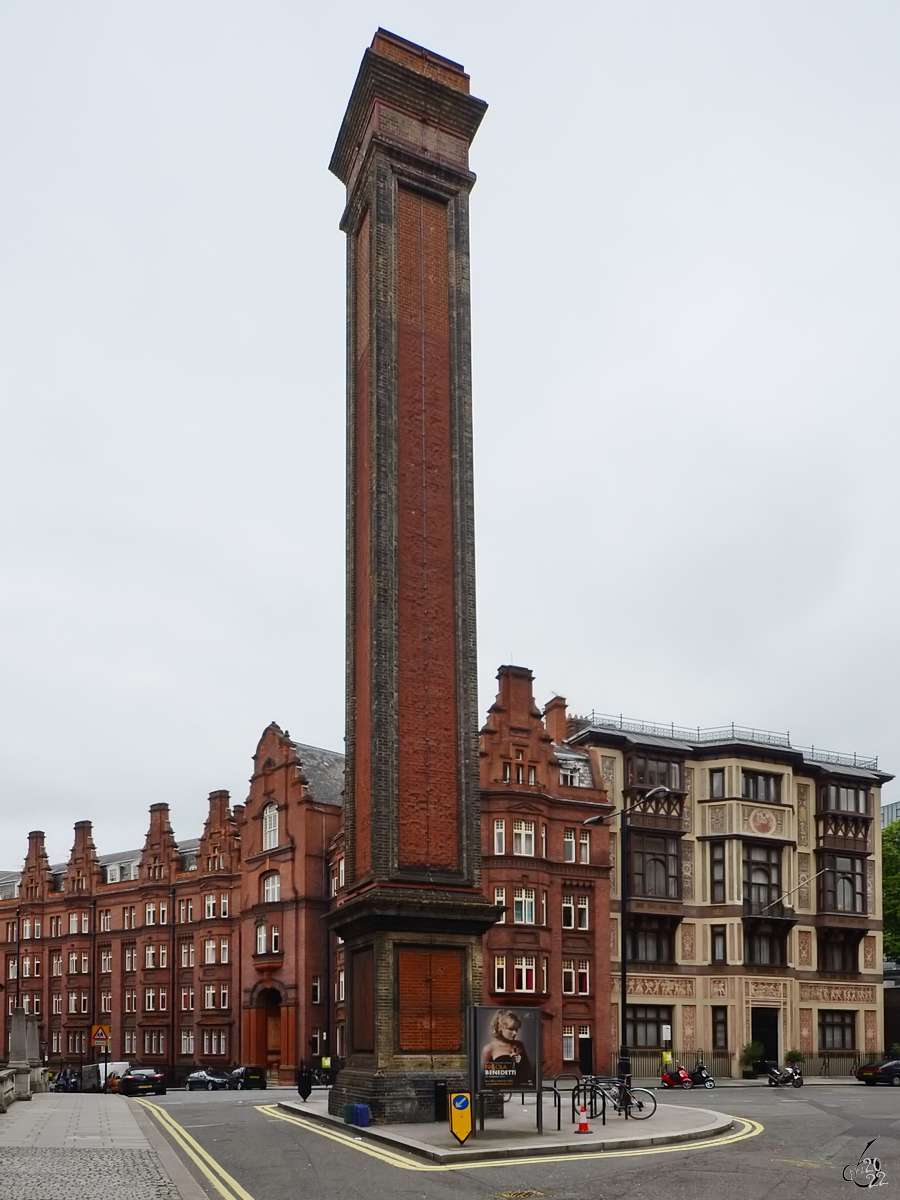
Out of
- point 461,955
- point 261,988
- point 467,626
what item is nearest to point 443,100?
point 467,626

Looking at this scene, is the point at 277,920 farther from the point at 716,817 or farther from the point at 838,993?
the point at 838,993

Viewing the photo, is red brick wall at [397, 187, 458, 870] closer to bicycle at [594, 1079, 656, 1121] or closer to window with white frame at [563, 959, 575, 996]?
bicycle at [594, 1079, 656, 1121]

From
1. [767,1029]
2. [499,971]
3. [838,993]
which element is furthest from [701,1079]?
[838,993]

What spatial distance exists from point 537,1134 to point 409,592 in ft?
49.7

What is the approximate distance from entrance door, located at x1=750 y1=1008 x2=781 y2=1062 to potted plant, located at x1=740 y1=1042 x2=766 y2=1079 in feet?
4.51

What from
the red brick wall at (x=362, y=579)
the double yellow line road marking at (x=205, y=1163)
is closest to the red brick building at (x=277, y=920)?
the red brick wall at (x=362, y=579)

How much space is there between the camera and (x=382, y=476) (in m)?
35.0

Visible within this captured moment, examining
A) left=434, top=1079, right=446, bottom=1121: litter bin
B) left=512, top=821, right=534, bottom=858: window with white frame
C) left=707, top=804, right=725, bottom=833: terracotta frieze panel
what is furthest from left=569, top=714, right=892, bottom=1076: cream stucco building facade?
left=434, top=1079, right=446, bottom=1121: litter bin

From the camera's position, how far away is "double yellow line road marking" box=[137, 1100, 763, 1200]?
64.0ft

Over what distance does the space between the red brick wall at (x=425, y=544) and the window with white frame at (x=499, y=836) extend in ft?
70.9

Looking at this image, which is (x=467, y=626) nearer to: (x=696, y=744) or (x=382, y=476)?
(x=382, y=476)

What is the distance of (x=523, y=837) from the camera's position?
5591 centimetres

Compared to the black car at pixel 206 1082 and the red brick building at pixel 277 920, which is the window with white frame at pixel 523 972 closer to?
the red brick building at pixel 277 920
